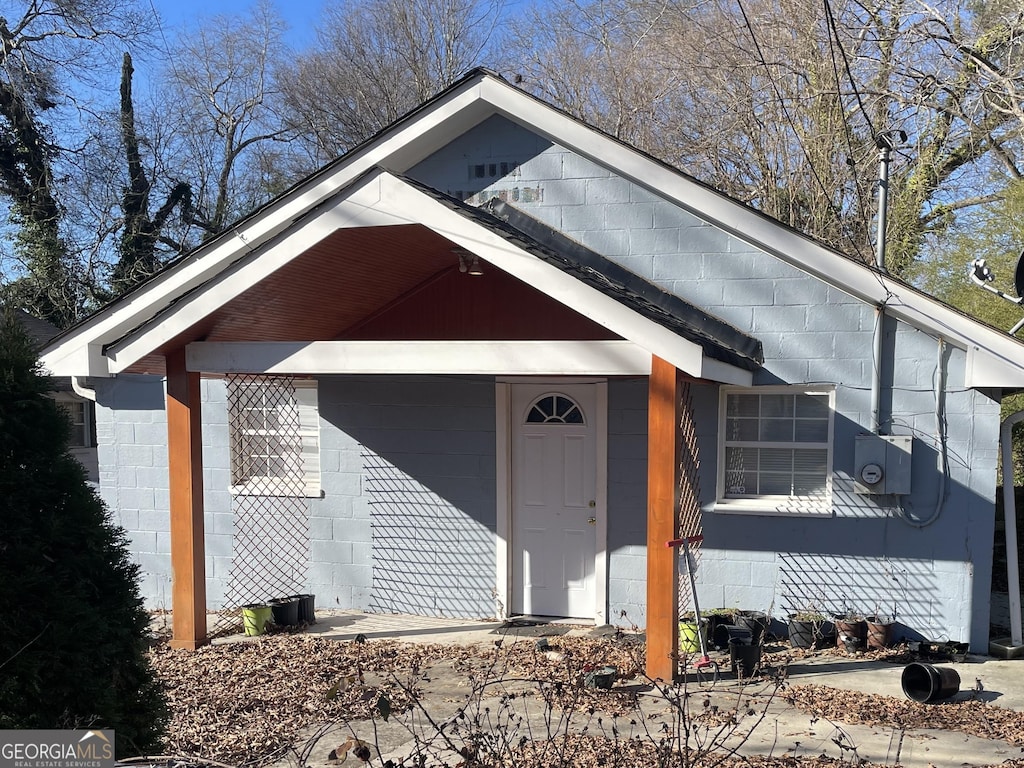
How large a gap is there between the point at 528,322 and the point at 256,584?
165 inches

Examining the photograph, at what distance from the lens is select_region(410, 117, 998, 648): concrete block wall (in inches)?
291

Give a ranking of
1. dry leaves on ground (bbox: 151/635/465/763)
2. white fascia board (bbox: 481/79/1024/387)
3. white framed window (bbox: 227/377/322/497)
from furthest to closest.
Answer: white framed window (bbox: 227/377/322/497)
white fascia board (bbox: 481/79/1024/387)
dry leaves on ground (bbox: 151/635/465/763)

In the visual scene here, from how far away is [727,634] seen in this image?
7176 millimetres

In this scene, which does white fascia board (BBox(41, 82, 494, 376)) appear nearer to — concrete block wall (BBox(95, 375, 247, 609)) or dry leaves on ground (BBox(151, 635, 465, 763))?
concrete block wall (BBox(95, 375, 247, 609))

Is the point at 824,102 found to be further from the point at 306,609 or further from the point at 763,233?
the point at 306,609

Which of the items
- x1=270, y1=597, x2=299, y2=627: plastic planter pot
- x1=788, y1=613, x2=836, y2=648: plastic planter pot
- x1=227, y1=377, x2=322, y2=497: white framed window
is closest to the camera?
x1=788, y1=613, x2=836, y2=648: plastic planter pot

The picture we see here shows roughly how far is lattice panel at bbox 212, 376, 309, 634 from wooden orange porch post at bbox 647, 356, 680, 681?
4.23 meters

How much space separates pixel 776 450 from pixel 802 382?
0.69 meters

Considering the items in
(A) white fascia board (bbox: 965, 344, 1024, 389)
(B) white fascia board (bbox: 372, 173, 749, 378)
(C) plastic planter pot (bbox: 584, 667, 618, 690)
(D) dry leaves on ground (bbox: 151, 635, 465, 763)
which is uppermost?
(B) white fascia board (bbox: 372, 173, 749, 378)

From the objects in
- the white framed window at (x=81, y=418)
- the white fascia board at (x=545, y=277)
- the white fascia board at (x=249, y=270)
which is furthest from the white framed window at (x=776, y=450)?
the white framed window at (x=81, y=418)

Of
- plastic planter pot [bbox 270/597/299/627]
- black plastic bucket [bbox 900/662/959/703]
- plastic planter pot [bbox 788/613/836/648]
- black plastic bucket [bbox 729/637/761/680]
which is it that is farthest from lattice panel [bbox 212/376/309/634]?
black plastic bucket [bbox 900/662/959/703]

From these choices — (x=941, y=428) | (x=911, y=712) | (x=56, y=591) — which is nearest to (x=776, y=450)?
(x=941, y=428)

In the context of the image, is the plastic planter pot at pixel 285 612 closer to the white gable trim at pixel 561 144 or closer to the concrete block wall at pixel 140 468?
the concrete block wall at pixel 140 468

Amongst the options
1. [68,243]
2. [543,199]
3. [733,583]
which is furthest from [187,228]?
[733,583]
